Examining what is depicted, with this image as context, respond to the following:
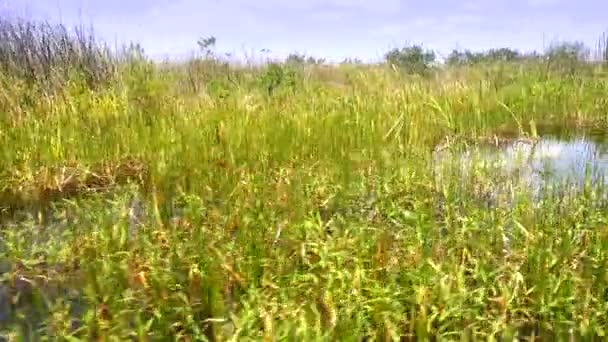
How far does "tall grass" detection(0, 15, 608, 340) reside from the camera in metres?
2.00

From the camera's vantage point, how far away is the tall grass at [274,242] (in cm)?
200

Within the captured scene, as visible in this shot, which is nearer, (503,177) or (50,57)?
(503,177)

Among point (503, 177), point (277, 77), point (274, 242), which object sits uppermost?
point (277, 77)

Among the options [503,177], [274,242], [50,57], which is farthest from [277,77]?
[274,242]

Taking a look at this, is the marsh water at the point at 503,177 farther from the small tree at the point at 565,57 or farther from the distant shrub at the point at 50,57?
the small tree at the point at 565,57

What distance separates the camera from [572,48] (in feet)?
51.4

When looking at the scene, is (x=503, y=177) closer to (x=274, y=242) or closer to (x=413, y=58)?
(x=274, y=242)

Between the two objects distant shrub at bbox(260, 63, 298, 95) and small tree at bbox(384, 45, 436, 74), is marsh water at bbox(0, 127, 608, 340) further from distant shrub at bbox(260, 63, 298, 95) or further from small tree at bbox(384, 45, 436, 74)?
small tree at bbox(384, 45, 436, 74)

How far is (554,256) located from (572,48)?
15.8 m

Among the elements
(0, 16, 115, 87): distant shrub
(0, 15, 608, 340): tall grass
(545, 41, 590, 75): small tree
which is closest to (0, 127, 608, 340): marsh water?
(0, 15, 608, 340): tall grass

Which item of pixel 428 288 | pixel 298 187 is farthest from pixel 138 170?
pixel 428 288

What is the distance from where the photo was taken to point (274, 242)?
2641 mm

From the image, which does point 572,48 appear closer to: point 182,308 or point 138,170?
point 138,170

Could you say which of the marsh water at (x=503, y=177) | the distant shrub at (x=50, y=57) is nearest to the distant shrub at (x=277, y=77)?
the distant shrub at (x=50, y=57)
